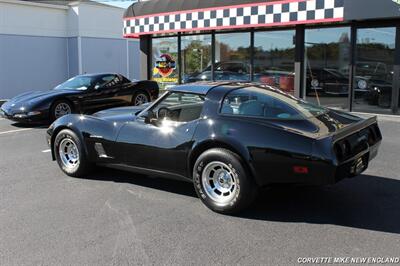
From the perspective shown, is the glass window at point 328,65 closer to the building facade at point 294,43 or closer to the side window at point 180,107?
the building facade at point 294,43

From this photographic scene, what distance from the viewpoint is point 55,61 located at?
21.7 metres

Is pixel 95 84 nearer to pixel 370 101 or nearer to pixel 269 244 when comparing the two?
pixel 370 101

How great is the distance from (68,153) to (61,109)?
4.99 m

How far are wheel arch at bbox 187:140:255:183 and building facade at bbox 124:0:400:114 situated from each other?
705 cm

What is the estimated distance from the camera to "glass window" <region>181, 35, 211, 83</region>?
45.6 ft

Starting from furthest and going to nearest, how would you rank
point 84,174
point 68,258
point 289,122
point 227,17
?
point 227,17 → point 84,174 → point 289,122 → point 68,258

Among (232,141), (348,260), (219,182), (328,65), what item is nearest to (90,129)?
(219,182)

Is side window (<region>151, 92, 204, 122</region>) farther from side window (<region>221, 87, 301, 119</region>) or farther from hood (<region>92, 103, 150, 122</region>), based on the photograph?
hood (<region>92, 103, 150, 122</region>)

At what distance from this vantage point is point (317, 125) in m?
4.30

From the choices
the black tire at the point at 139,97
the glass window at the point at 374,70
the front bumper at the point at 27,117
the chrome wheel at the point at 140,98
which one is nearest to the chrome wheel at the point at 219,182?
the front bumper at the point at 27,117

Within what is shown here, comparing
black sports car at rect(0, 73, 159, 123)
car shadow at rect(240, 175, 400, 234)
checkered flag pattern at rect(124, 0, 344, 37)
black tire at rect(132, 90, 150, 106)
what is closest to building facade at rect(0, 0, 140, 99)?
checkered flag pattern at rect(124, 0, 344, 37)

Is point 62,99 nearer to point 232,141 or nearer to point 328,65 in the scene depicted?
point 328,65

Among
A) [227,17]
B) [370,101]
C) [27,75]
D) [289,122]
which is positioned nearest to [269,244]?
[289,122]

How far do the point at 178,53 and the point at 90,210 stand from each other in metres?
10.6
